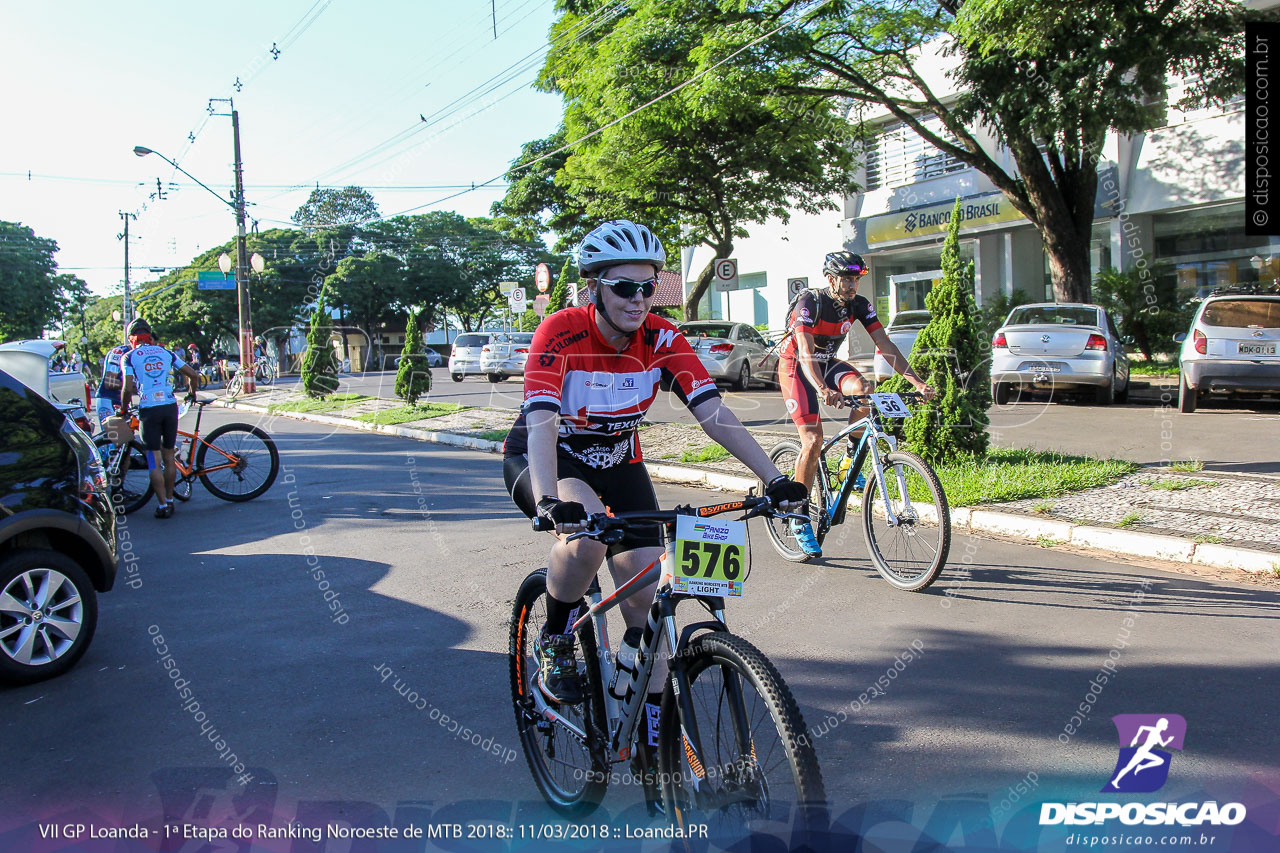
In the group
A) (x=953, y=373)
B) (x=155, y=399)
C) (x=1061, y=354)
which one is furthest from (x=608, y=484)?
(x=1061, y=354)

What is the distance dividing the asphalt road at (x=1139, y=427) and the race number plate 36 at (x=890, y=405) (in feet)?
15.3

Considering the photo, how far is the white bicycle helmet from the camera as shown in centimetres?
303

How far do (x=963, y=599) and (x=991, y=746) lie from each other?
1982mm

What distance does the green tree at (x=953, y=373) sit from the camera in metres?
8.52

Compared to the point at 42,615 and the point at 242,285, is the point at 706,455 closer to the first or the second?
the point at 42,615

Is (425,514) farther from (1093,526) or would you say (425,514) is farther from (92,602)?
(1093,526)

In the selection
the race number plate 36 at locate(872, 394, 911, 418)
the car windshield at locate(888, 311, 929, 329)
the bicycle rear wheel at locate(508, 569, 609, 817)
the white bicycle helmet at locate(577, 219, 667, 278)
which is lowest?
the bicycle rear wheel at locate(508, 569, 609, 817)

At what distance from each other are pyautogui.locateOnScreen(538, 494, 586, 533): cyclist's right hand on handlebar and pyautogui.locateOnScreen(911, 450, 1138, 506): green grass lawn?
503 centimetres

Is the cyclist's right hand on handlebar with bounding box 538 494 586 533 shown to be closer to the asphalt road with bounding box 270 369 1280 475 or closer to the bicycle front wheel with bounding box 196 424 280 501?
the asphalt road with bounding box 270 369 1280 475

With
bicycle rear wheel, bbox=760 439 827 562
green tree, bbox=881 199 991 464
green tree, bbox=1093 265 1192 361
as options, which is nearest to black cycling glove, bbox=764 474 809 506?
bicycle rear wheel, bbox=760 439 827 562

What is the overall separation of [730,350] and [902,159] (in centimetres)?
1241

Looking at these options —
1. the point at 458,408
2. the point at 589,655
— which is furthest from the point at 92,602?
the point at 458,408

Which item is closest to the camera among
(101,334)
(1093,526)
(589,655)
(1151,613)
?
(589,655)

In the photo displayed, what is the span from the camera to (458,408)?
18.5 metres
